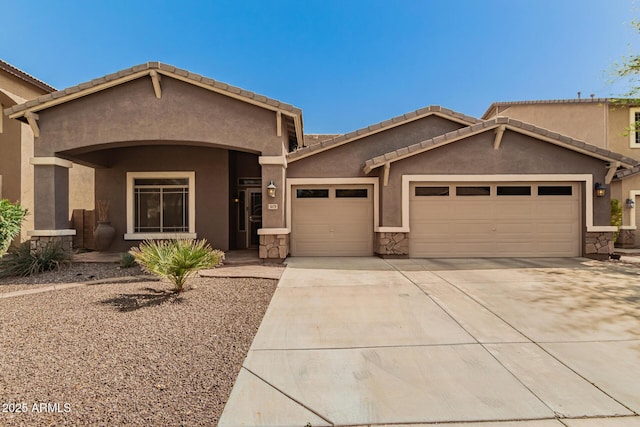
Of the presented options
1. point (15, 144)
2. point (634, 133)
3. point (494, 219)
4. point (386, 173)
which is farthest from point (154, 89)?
point (634, 133)

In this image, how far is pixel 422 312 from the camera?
503 cm

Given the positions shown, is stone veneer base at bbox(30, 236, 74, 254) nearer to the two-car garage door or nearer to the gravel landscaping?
the gravel landscaping

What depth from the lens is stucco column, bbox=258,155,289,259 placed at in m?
9.08

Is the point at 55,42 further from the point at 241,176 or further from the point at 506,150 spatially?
the point at 506,150

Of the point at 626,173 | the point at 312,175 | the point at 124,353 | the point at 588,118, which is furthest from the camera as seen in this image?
the point at 588,118

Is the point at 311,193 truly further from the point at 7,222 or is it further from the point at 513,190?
the point at 7,222

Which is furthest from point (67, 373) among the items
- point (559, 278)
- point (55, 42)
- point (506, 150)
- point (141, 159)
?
point (55, 42)

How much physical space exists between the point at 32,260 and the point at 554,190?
1465cm

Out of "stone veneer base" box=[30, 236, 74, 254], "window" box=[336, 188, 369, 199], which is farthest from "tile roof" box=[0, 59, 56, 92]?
"window" box=[336, 188, 369, 199]

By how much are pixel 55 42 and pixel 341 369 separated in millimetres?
23962

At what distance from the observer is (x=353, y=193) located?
34.8ft

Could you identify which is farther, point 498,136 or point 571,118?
point 571,118

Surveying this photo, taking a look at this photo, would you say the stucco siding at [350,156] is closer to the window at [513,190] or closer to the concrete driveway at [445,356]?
the window at [513,190]

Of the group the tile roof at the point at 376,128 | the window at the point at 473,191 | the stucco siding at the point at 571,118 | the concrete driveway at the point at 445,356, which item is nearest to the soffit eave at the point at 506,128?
the tile roof at the point at 376,128
